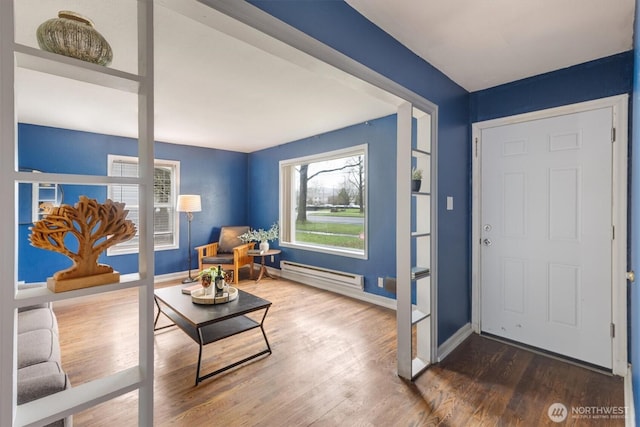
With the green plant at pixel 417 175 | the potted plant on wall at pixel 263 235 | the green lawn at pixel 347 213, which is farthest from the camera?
the potted plant on wall at pixel 263 235

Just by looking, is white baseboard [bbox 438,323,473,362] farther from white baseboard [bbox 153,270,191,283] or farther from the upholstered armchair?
white baseboard [bbox 153,270,191,283]

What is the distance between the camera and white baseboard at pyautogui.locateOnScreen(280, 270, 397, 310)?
146 inches

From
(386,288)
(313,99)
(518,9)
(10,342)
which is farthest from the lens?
(386,288)

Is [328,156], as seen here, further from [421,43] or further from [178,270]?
[178,270]

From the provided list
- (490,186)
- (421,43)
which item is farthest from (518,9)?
(490,186)

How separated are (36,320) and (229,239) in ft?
10.6

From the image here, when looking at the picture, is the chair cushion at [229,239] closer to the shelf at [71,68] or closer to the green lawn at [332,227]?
the green lawn at [332,227]

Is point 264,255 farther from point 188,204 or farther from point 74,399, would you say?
point 74,399

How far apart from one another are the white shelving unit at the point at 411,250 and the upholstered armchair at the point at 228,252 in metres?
3.20

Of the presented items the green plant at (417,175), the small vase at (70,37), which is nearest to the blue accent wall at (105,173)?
the small vase at (70,37)

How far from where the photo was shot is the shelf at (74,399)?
79 cm

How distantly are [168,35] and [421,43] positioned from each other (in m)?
1.72

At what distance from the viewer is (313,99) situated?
306 cm

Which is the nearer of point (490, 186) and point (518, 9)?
point (518, 9)
